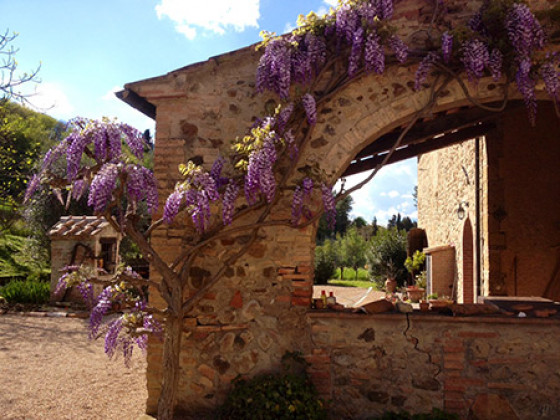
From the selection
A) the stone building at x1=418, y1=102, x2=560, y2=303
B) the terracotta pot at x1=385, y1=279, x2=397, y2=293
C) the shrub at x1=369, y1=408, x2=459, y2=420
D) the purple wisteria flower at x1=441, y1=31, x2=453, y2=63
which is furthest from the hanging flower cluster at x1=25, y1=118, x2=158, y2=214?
the terracotta pot at x1=385, y1=279, x2=397, y2=293

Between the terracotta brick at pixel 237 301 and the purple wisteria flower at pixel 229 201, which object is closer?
the purple wisteria flower at pixel 229 201

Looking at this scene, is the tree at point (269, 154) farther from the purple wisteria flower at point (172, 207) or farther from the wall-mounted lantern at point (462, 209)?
the wall-mounted lantern at point (462, 209)

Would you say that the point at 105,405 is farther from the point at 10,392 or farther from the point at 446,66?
the point at 446,66

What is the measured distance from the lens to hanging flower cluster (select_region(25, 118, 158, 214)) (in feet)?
9.48

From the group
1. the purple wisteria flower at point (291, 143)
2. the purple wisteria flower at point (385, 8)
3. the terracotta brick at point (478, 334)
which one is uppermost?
the purple wisteria flower at point (385, 8)

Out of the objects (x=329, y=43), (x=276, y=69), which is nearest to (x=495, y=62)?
(x=329, y=43)

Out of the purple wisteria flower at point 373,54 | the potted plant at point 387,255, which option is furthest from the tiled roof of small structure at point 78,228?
the potted plant at point 387,255

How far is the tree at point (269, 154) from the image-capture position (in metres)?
3.06

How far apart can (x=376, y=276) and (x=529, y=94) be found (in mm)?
10474

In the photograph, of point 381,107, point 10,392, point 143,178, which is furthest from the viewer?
point 10,392

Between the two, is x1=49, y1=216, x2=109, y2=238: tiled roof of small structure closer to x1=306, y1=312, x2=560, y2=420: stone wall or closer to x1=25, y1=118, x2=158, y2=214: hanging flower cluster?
x1=25, y1=118, x2=158, y2=214: hanging flower cluster

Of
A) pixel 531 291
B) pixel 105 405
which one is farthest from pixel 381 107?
pixel 531 291

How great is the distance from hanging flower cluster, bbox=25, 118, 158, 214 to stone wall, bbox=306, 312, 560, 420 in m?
1.65

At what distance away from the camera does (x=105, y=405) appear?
12.7 feet
